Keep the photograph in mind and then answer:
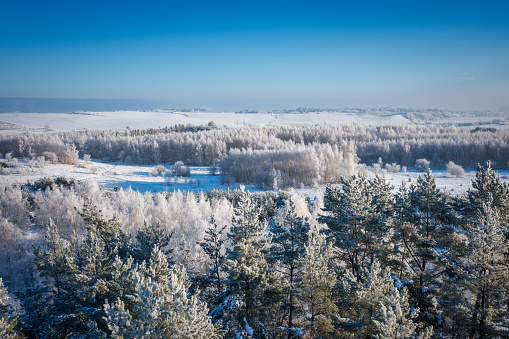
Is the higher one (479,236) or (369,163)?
(479,236)

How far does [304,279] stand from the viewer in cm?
1010

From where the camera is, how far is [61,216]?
31.4 meters

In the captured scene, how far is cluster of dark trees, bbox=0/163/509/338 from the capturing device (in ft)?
27.0

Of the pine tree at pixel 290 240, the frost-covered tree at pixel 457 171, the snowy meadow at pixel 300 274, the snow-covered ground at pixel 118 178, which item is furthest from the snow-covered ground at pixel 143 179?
the pine tree at pixel 290 240

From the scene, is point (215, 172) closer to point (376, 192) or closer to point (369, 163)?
point (369, 163)

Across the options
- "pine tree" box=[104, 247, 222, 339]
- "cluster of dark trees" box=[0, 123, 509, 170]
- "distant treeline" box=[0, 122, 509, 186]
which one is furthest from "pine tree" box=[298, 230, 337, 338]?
"cluster of dark trees" box=[0, 123, 509, 170]

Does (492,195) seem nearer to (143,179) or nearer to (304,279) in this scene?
(304,279)

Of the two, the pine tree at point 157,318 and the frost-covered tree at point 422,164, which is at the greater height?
the pine tree at point 157,318

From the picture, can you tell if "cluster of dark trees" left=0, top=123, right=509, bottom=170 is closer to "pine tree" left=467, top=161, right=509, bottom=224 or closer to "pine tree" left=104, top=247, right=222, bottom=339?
"pine tree" left=467, top=161, right=509, bottom=224

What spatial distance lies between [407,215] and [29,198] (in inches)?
1736

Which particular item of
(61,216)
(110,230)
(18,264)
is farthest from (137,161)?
(110,230)

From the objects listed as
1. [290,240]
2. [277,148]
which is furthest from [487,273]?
[277,148]

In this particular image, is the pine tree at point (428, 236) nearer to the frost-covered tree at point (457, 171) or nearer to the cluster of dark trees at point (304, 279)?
the cluster of dark trees at point (304, 279)

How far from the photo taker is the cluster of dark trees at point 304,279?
824 cm
